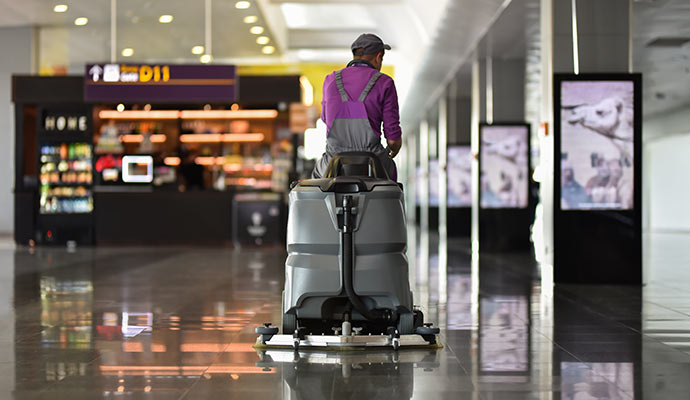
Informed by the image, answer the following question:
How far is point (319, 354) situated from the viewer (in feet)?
13.9

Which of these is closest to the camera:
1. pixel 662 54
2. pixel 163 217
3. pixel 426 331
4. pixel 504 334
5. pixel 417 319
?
pixel 426 331

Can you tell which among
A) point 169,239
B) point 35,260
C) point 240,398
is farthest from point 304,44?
point 240,398

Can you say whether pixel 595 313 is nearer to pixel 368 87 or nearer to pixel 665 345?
pixel 665 345

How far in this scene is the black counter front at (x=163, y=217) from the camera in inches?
593

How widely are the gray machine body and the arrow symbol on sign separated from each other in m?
10.6

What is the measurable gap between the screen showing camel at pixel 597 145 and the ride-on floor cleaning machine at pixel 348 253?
457 centimetres

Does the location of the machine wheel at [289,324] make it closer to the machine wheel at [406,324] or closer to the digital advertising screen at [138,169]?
the machine wheel at [406,324]

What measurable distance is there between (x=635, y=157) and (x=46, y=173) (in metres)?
11.0

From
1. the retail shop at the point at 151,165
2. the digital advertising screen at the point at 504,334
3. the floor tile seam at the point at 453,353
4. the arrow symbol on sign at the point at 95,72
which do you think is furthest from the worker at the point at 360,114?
the arrow symbol on sign at the point at 95,72

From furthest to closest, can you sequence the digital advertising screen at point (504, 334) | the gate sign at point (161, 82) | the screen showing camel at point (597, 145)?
the gate sign at point (161, 82), the screen showing camel at point (597, 145), the digital advertising screen at point (504, 334)

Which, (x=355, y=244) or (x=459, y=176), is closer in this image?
(x=355, y=244)

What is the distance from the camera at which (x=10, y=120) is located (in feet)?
60.4

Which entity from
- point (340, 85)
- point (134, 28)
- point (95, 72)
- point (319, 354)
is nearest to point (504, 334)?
point (319, 354)

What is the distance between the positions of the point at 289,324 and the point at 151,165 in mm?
11570
